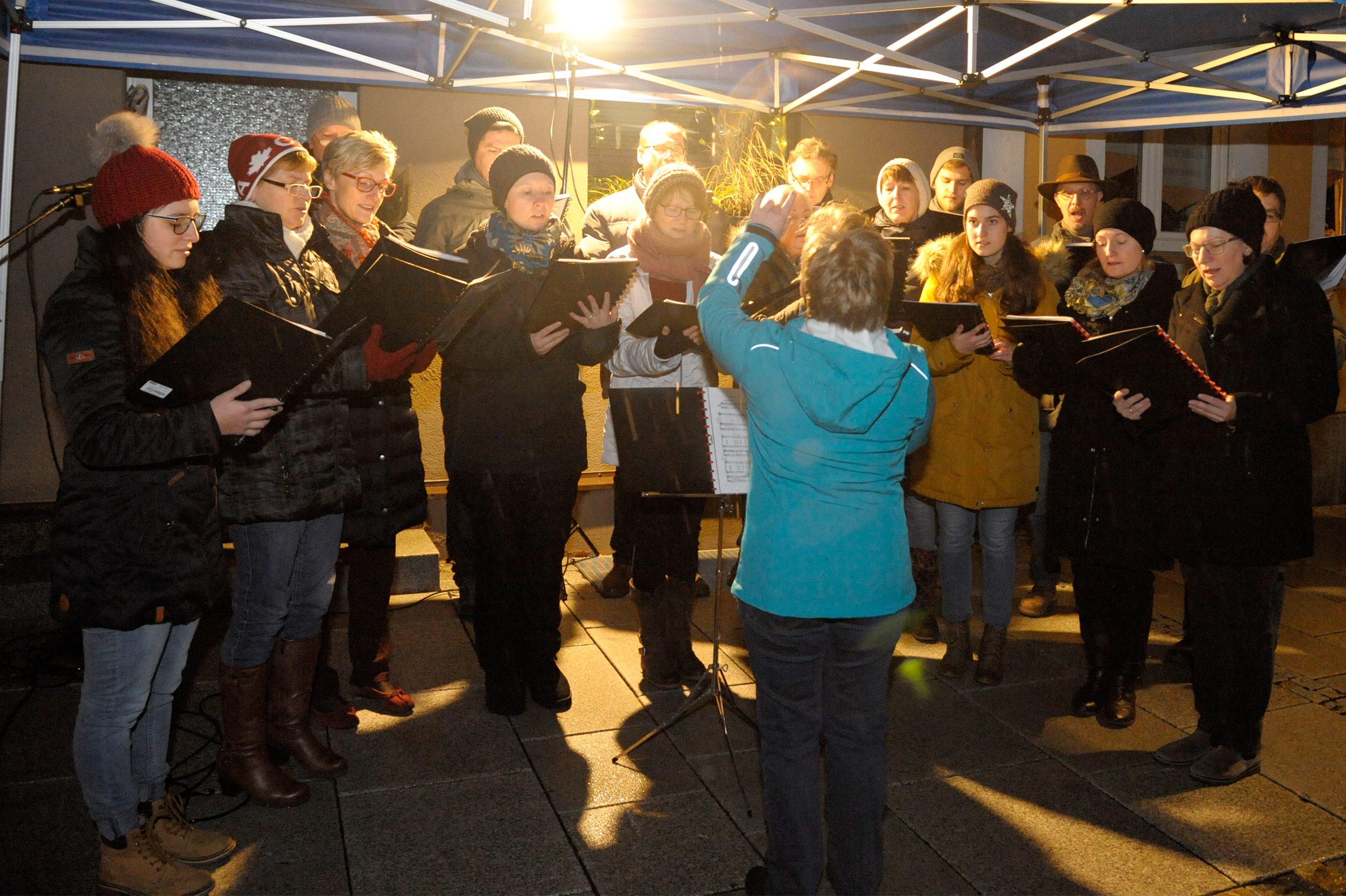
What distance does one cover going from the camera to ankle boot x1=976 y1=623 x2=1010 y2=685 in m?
4.41

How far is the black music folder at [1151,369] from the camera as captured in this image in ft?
10.7

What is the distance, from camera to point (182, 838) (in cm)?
293

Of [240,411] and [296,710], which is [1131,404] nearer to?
[240,411]

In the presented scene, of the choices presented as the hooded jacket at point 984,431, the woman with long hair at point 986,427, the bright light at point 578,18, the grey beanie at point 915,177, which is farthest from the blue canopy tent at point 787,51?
the hooded jacket at point 984,431

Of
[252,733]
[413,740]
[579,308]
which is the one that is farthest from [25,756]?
[579,308]

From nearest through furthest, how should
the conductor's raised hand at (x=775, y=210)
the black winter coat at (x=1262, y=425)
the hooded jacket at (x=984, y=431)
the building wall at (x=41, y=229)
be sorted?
the conductor's raised hand at (x=775, y=210), the black winter coat at (x=1262, y=425), the hooded jacket at (x=984, y=431), the building wall at (x=41, y=229)

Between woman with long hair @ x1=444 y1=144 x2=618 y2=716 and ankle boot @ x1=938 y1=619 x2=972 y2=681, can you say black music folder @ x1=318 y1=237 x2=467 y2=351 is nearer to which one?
woman with long hair @ x1=444 y1=144 x2=618 y2=716

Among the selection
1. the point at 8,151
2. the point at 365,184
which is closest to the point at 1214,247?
the point at 365,184

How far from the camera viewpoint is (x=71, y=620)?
2.55m

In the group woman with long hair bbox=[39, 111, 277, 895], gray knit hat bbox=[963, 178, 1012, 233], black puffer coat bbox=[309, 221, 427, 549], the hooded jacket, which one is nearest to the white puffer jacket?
black puffer coat bbox=[309, 221, 427, 549]

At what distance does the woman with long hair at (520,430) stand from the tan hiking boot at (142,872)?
1.44 meters

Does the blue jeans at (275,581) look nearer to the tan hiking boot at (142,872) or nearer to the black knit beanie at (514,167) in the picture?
the tan hiking boot at (142,872)

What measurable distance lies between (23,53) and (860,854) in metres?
5.34

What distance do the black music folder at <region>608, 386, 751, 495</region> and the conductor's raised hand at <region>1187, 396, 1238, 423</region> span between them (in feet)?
4.95
